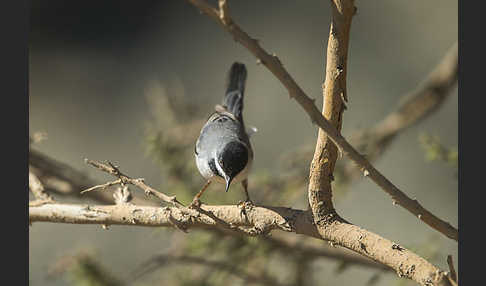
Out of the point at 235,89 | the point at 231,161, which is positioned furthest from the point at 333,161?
the point at 235,89

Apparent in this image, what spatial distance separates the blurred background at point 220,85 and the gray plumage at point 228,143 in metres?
1.16

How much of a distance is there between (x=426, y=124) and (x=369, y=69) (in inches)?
20.0

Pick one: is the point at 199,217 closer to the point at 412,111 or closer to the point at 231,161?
the point at 231,161

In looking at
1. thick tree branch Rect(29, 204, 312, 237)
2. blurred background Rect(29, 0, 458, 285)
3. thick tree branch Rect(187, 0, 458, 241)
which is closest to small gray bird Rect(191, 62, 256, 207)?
thick tree branch Rect(29, 204, 312, 237)

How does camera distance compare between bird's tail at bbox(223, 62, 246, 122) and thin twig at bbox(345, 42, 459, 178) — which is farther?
thin twig at bbox(345, 42, 459, 178)

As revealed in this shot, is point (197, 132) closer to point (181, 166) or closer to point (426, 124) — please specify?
point (181, 166)

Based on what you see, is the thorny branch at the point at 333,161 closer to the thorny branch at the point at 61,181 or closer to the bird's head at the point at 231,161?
the bird's head at the point at 231,161

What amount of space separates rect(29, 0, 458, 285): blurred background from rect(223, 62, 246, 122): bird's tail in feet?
3.72

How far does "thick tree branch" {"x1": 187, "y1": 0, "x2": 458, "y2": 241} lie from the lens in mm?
965

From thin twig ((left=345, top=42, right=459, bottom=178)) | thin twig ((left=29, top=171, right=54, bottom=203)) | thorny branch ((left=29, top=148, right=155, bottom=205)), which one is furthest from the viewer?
thin twig ((left=345, top=42, right=459, bottom=178))

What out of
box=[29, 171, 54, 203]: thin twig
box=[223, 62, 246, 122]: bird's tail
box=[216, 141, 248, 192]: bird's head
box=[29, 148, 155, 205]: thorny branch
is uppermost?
box=[223, 62, 246, 122]: bird's tail

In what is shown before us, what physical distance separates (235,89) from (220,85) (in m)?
1.88

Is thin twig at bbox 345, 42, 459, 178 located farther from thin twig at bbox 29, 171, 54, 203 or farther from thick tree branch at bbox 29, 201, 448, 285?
thin twig at bbox 29, 171, 54, 203

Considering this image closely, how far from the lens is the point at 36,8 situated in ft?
14.0
